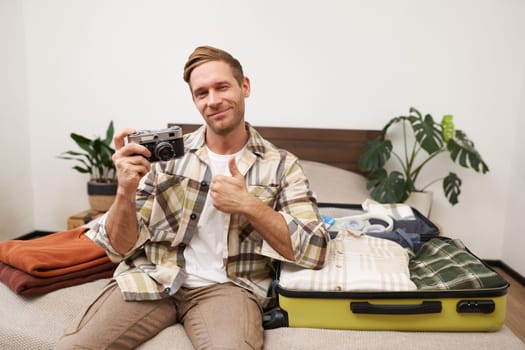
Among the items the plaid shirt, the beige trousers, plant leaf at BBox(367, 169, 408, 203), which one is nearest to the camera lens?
the plaid shirt

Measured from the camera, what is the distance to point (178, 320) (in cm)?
122

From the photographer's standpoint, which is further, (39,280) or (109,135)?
(109,135)

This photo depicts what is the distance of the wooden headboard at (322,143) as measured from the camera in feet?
8.64

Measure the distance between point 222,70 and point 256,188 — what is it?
1.18 feet

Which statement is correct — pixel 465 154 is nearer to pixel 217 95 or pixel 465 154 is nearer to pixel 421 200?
pixel 421 200

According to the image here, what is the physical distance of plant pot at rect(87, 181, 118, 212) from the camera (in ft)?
8.51

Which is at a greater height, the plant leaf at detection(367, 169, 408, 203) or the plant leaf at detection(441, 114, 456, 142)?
the plant leaf at detection(441, 114, 456, 142)

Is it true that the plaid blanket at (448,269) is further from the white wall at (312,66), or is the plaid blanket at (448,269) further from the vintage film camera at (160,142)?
the white wall at (312,66)

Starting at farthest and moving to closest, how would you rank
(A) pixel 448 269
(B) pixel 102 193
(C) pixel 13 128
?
(C) pixel 13 128
(B) pixel 102 193
(A) pixel 448 269

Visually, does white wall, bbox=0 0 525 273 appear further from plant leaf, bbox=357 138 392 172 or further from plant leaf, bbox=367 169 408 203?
plant leaf, bbox=367 169 408 203

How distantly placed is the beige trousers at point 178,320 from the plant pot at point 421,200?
1614mm

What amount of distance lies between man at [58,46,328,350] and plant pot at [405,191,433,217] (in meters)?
1.45

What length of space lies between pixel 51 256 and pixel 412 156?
196cm

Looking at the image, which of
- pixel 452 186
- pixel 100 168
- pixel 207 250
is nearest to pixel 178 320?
pixel 207 250
